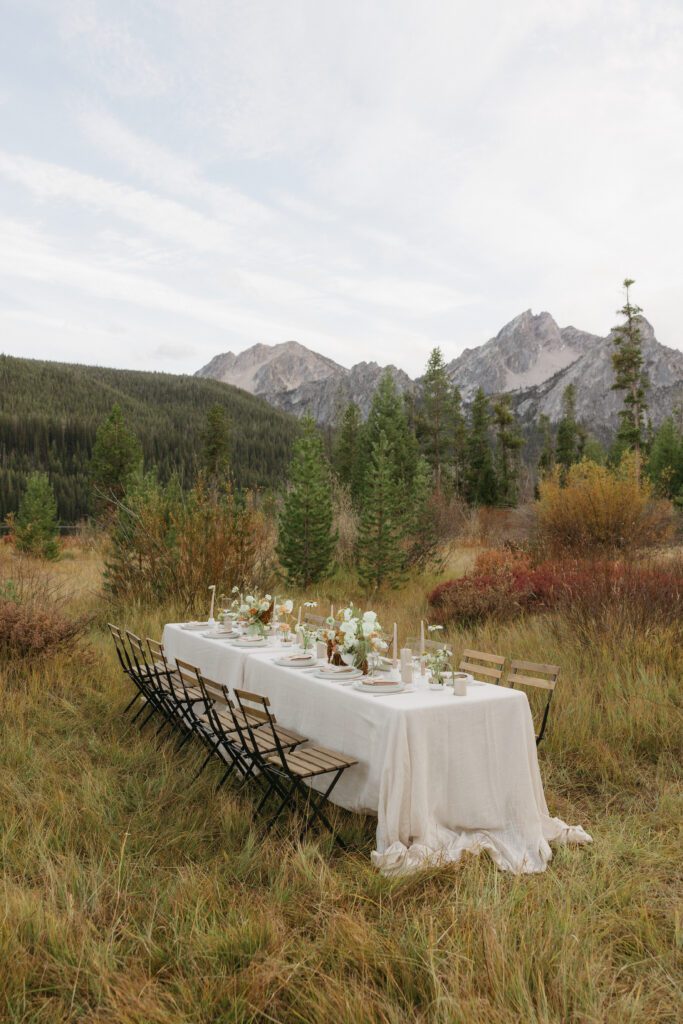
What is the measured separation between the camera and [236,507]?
1132 cm

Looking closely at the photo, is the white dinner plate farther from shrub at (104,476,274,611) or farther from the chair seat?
shrub at (104,476,274,611)

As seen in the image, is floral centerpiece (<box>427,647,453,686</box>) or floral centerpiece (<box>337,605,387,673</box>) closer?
Answer: floral centerpiece (<box>427,647,453,686</box>)

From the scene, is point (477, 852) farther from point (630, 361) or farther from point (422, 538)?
point (630, 361)

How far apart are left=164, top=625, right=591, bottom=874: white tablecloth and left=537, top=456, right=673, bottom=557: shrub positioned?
10506 mm

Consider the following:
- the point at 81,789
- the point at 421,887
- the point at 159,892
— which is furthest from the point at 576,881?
the point at 81,789

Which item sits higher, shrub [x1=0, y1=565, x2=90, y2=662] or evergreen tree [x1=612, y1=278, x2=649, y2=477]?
evergreen tree [x1=612, y1=278, x2=649, y2=477]

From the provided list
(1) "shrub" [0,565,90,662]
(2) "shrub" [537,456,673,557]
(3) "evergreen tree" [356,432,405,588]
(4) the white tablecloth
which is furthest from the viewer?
(3) "evergreen tree" [356,432,405,588]

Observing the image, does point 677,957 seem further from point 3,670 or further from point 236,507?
point 236,507

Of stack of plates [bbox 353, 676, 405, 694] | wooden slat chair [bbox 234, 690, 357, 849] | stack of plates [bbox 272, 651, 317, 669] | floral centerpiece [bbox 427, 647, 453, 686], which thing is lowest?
wooden slat chair [bbox 234, 690, 357, 849]

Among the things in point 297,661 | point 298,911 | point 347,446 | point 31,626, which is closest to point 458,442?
point 347,446

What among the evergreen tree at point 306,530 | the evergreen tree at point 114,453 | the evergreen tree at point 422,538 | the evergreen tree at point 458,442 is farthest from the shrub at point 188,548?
the evergreen tree at point 114,453

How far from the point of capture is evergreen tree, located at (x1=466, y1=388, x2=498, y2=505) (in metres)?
43.8

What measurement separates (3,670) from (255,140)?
26.0 feet

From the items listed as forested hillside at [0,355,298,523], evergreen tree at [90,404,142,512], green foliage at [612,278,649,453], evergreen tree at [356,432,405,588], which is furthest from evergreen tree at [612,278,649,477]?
forested hillside at [0,355,298,523]
